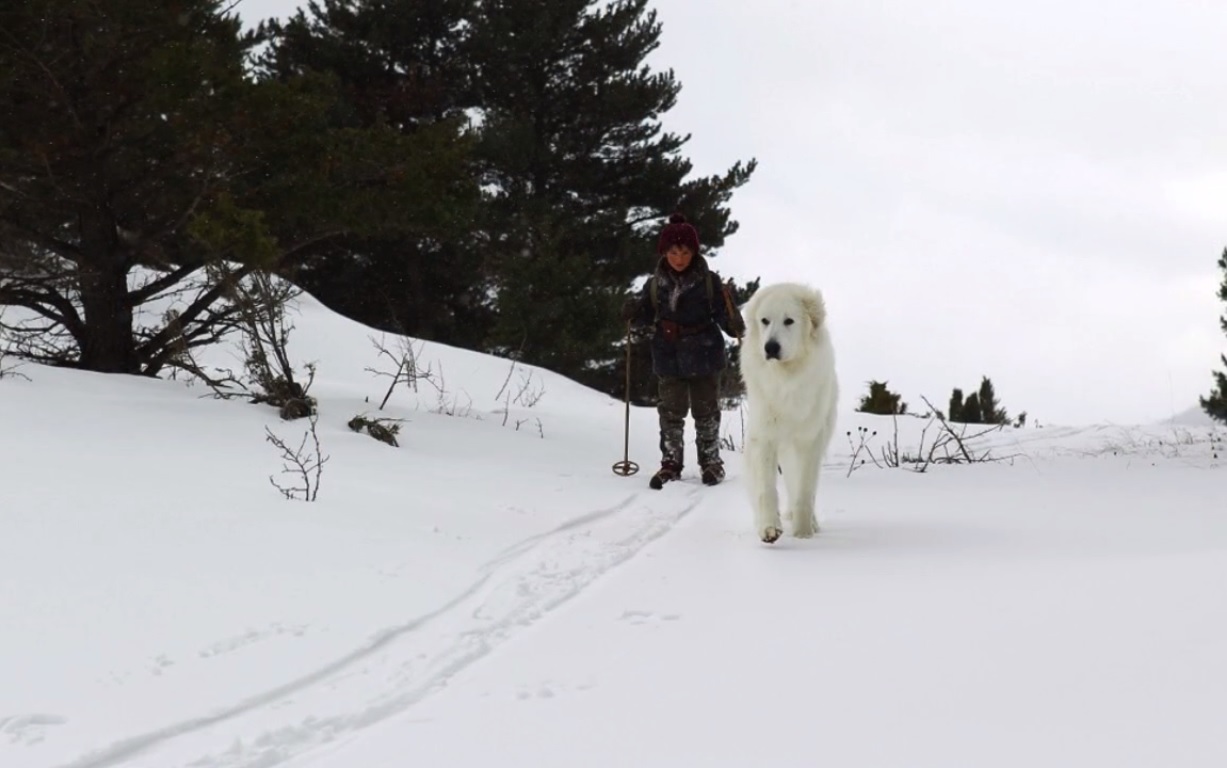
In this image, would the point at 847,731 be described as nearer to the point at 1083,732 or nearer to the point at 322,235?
the point at 1083,732

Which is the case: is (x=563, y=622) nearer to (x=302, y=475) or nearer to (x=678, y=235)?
(x=302, y=475)

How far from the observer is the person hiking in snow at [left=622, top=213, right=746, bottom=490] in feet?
23.4

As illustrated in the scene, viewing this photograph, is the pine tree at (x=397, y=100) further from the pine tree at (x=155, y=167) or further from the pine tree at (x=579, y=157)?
the pine tree at (x=155, y=167)

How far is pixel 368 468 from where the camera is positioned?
611cm

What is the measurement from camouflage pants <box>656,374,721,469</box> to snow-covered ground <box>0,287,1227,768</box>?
1.13 meters

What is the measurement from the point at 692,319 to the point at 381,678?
191 inches

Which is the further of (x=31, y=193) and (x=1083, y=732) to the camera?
(x=31, y=193)

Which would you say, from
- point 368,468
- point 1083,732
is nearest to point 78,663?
point 1083,732

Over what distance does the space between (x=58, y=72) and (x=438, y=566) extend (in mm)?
6209

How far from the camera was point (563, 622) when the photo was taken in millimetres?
3229

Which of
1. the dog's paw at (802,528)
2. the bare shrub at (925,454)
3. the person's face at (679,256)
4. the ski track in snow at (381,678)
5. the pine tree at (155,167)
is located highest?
the pine tree at (155,167)

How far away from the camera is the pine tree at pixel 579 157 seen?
66.7ft

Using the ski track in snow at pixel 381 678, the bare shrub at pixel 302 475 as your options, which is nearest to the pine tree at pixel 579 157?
the bare shrub at pixel 302 475

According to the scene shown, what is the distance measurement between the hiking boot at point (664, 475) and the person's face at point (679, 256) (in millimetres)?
1430
